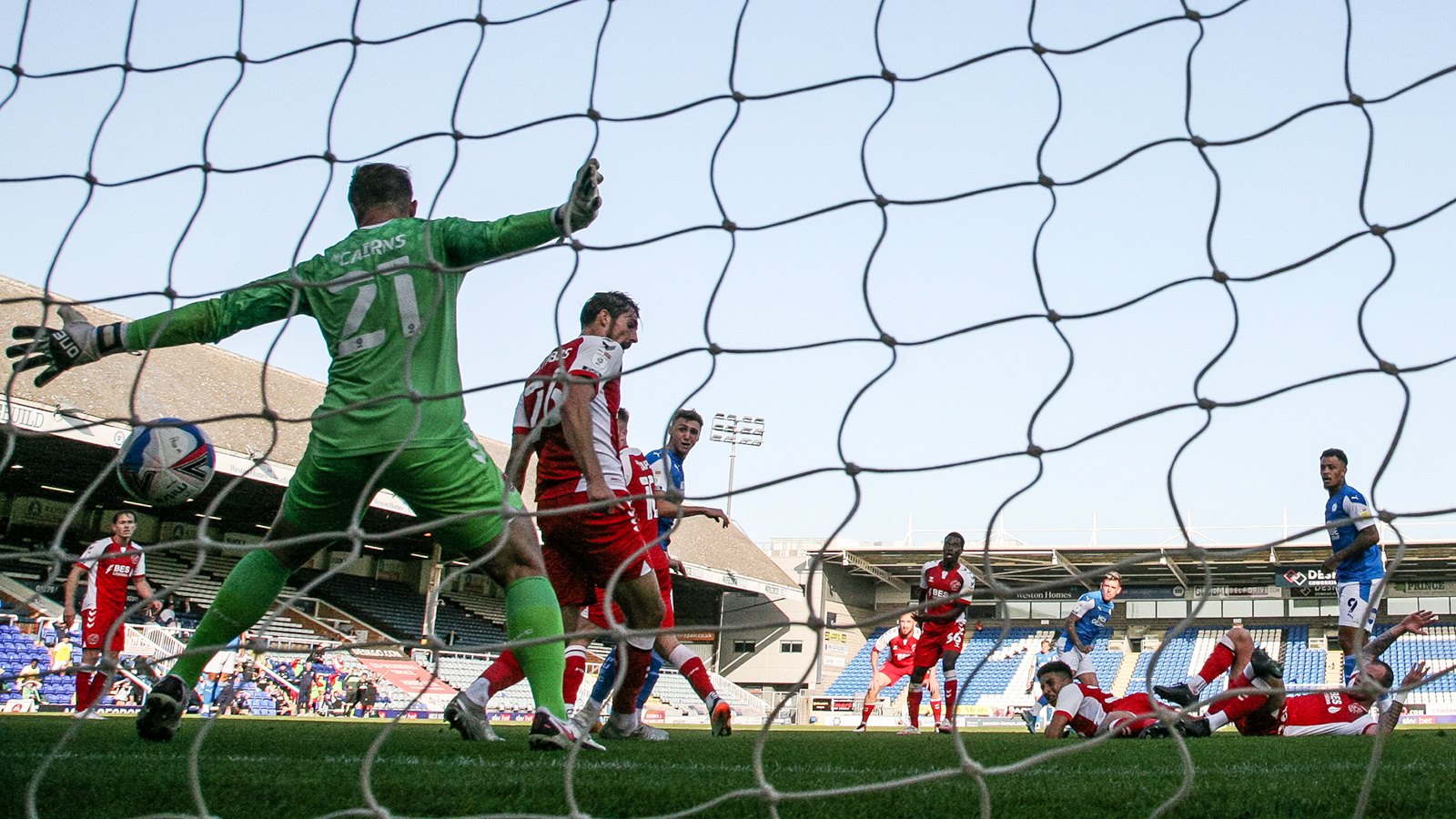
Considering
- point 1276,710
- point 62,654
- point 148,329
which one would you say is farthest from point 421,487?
point 62,654

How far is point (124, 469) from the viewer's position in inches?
150

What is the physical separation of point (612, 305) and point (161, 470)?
1564 mm

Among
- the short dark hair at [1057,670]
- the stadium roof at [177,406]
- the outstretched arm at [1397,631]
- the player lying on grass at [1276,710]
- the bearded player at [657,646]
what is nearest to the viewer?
the bearded player at [657,646]

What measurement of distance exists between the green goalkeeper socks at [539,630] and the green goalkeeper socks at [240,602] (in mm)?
77

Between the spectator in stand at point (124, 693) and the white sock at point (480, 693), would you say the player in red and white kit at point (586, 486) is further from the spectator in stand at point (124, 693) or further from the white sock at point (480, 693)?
the spectator in stand at point (124, 693)

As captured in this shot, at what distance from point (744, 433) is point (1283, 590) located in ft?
50.9

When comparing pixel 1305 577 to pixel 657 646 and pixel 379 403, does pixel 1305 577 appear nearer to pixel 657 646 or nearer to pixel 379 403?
pixel 657 646

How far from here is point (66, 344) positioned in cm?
326

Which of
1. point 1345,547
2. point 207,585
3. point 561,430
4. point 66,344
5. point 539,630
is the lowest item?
point 207,585

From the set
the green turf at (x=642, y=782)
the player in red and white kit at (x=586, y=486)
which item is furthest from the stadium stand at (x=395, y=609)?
the green turf at (x=642, y=782)

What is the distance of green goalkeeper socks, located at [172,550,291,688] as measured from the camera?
3455 mm

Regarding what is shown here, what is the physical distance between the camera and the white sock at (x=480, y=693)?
4.23 metres

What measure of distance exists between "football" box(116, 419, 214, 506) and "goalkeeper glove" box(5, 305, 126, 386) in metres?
0.49

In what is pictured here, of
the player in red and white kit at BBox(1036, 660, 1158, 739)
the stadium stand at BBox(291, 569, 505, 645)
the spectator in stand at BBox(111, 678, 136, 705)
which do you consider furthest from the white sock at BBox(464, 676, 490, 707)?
the stadium stand at BBox(291, 569, 505, 645)
